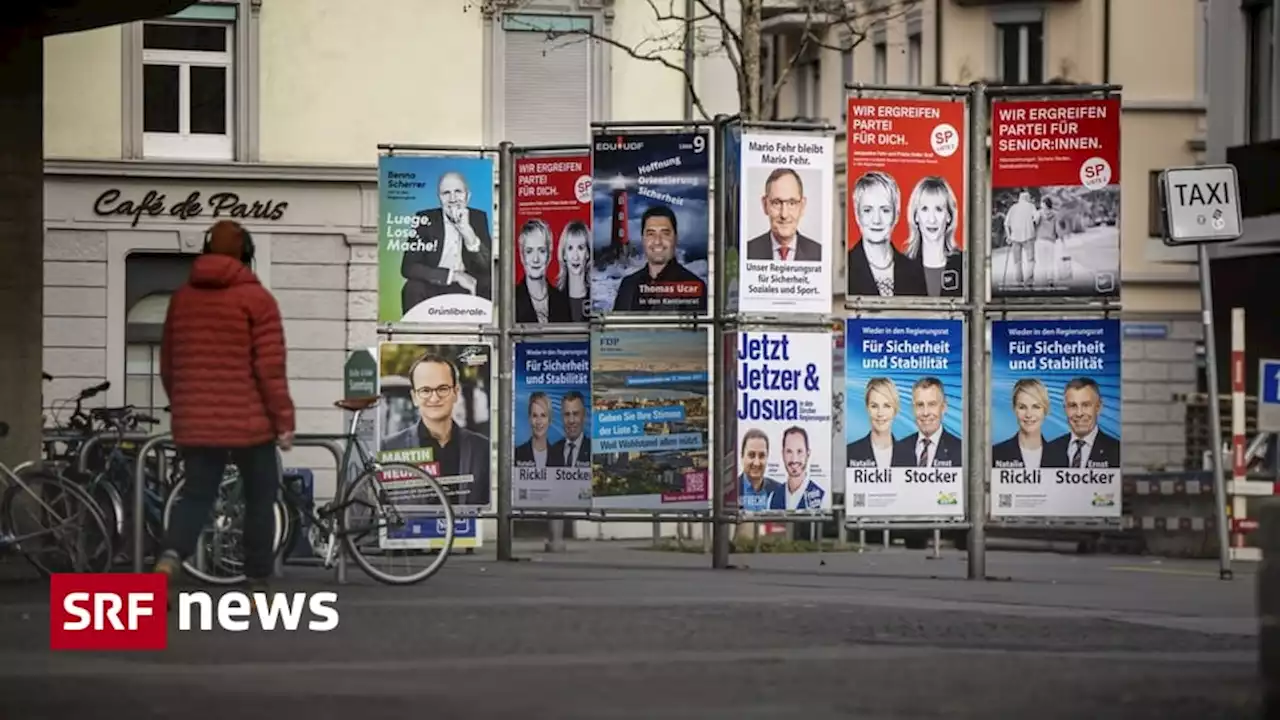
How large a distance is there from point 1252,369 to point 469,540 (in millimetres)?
24946

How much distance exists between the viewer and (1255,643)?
1309 centimetres

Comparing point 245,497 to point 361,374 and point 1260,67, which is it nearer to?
point 361,374

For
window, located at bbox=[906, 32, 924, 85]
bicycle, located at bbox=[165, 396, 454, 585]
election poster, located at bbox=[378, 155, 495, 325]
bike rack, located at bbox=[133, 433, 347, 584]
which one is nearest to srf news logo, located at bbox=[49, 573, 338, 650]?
bike rack, located at bbox=[133, 433, 347, 584]

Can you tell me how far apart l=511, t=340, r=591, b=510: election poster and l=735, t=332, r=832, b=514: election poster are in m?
1.83

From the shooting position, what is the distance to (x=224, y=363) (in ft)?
45.9

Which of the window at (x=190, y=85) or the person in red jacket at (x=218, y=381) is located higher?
the window at (x=190, y=85)

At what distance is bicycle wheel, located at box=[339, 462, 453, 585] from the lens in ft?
55.8

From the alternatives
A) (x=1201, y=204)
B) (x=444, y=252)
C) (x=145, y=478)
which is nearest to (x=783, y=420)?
(x=444, y=252)

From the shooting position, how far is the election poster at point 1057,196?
18594mm

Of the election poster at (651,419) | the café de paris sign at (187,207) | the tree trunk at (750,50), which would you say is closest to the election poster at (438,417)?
the election poster at (651,419)

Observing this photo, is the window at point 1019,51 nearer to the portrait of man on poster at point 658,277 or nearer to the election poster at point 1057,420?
the portrait of man on poster at point 658,277

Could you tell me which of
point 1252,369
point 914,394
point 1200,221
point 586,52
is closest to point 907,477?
point 914,394

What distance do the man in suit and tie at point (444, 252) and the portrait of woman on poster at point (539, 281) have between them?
0.48m

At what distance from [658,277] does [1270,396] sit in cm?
702
